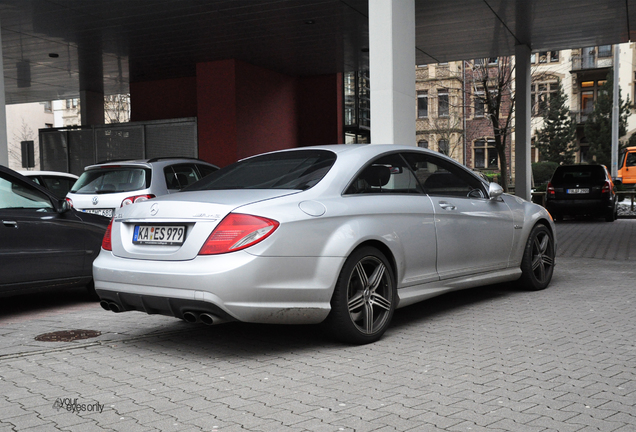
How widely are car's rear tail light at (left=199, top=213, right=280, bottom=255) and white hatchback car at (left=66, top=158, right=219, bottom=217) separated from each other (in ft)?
17.6

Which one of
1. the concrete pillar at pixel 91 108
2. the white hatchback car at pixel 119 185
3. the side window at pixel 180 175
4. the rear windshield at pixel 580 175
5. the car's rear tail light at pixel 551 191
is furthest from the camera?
the concrete pillar at pixel 91 108

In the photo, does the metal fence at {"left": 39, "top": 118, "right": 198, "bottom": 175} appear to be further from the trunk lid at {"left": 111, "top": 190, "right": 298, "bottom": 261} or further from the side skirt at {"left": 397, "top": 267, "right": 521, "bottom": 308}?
the trunk lid at {"left": 111, "top": 190, "right": 298, "bottom": 261}

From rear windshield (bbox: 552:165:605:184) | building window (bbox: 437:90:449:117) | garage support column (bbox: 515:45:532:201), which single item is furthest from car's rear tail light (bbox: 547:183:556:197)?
building window (bbox: 437:90:449:117)

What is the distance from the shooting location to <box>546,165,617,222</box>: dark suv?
1942cm

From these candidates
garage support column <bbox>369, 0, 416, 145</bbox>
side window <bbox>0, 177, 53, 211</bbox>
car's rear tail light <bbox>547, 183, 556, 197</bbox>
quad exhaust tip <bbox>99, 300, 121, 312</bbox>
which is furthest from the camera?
car's rear tail light <bbox>547, 183, 556, 197</bbox>

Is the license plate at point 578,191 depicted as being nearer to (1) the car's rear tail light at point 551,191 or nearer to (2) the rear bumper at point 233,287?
(1) the car's rear tail light at point 551,191

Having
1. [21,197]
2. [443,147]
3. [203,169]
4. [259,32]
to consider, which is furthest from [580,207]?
[443,147]

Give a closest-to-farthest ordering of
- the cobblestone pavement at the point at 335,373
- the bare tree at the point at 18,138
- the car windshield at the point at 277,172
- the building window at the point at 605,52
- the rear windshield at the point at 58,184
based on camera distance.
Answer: the cobblestone pavement at the point at 335,373 < the car windshield at the point at 277,172 < the rear windshield at the point at 58,184 < the bare tree at the point at 18,138 < the building window at the point at 605,52

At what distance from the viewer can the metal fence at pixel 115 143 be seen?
19828 mm

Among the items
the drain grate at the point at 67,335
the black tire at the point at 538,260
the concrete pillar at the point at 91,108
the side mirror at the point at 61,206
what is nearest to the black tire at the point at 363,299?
the drain grate at the point at 67,335

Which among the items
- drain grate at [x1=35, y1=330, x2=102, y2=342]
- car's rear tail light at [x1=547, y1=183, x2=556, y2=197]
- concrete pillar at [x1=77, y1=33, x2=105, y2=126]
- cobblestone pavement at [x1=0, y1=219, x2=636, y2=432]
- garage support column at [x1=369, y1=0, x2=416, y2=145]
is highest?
concrete pillar at [x1=77, y1=33, x2=105, y2=126]

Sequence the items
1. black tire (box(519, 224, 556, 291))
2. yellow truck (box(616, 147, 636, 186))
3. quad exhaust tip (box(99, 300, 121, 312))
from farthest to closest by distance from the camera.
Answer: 1. yellow truck (box(616, 147, 636, 186))
2. black tire (box(519, 224, 556, 291))
3. quad exhaust tip (box(99, 300, 121, 312))

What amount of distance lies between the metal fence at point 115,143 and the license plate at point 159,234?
14858 mm

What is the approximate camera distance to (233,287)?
14.3 ft
